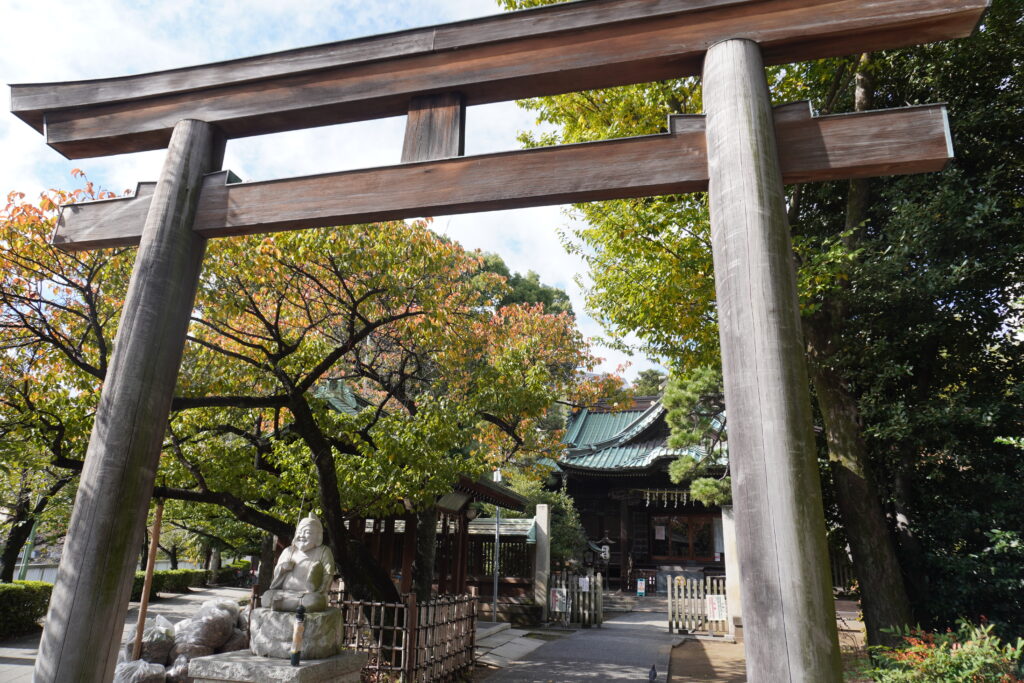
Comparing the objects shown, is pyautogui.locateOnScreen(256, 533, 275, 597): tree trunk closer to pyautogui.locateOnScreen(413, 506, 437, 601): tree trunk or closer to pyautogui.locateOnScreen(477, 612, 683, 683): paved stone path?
pyautogui.locateOnScreen(413, 506, 437, 601): tree trunk

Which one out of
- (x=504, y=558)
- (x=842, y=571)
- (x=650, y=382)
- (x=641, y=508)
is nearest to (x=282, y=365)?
(x=504, y=558)

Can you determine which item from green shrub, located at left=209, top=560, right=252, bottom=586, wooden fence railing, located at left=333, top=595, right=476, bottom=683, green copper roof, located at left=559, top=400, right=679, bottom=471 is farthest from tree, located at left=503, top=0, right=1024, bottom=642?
green shrub, located at left=209, top=560, right=252, bottom=586

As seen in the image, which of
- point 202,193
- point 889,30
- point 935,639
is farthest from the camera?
point 935,639

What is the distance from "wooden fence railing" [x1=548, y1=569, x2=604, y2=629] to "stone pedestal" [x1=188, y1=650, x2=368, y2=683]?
37.5 ft

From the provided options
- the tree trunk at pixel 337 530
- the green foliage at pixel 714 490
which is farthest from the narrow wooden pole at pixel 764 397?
the green foliage at pixel 714 490

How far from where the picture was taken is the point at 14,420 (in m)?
7.92

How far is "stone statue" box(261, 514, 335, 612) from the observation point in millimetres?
5051

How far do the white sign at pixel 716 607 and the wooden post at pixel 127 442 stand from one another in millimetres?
13148

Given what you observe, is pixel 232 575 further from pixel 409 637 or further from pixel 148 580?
pixel 148 580

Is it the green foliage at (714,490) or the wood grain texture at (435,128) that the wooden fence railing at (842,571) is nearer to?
the green foliage at (714,490)

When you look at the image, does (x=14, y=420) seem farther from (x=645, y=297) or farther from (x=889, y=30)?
(x=889, y=30)

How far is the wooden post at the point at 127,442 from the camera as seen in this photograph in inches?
118

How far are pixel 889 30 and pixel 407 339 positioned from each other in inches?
342

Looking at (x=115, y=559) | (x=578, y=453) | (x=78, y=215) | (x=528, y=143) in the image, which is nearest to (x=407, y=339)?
(x=528, y=143)
